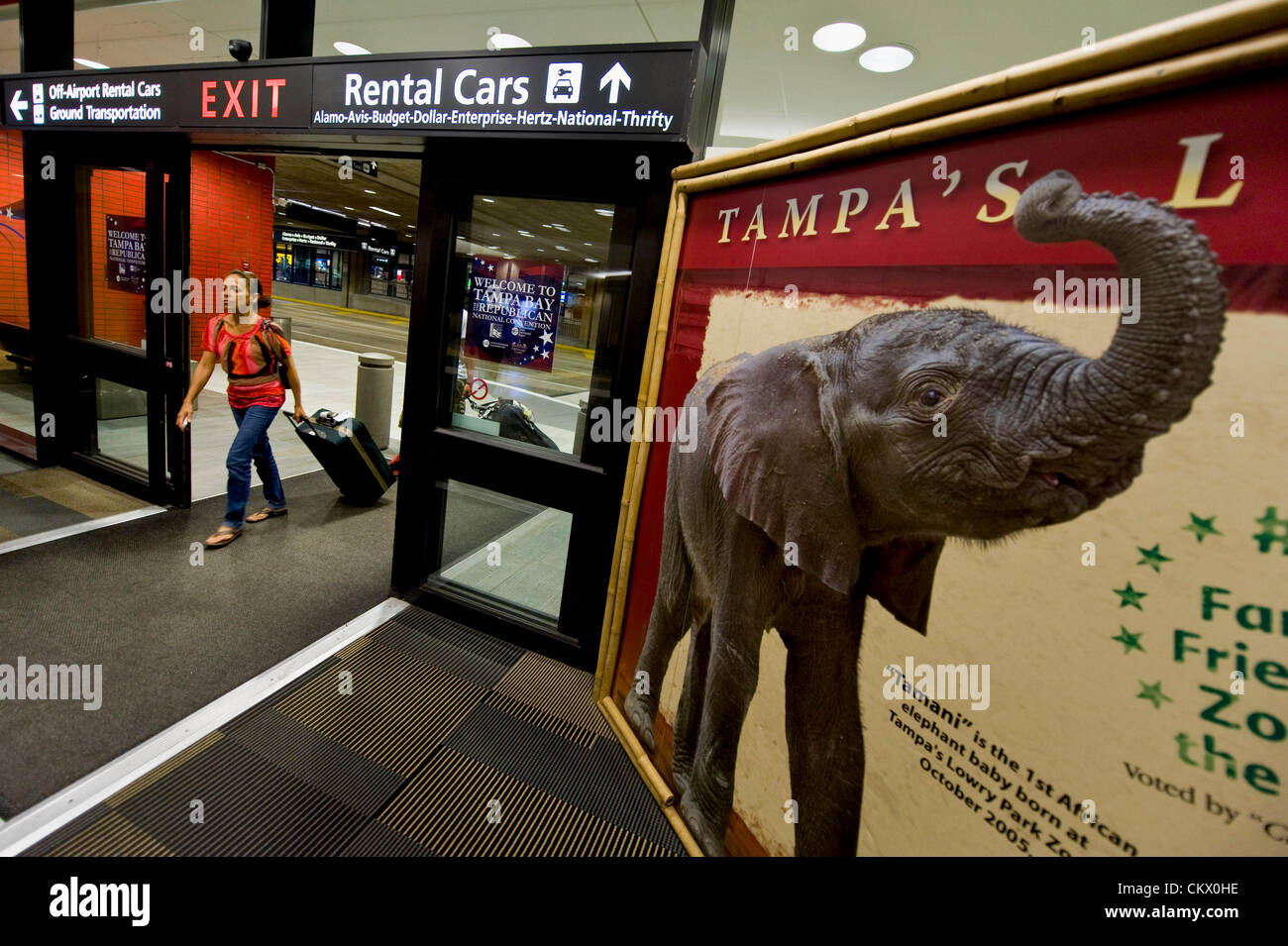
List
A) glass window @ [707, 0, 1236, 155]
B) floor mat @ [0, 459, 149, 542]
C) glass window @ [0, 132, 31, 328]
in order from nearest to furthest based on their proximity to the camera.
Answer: glass window @ [707, 0, 1236, 155]
floor mat @ [0, 459, 149, 542]
glass window @ [0, 132, 31, 328]

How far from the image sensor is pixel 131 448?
5.50 m

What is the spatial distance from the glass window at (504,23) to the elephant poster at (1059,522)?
290 centimetres

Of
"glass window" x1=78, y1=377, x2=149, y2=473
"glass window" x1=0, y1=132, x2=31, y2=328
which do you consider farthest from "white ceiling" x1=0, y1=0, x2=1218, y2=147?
"glass window" x1=78, y1=377, x2=149, y2=473

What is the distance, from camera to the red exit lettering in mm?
3299

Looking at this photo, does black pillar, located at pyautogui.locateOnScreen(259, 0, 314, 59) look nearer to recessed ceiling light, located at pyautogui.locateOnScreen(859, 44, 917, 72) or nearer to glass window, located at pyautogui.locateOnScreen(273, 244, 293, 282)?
recessed ceiling light, located at pyautogui.locateOnScreen(859, 44, 917, 72)

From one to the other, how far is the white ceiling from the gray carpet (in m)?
3.45

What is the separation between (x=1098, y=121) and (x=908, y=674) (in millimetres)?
1283

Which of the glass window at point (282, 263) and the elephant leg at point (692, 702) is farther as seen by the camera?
the glass window at point (282, 263)

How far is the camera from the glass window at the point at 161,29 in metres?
5.07

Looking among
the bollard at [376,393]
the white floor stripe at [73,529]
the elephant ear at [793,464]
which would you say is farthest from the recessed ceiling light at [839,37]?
the white floor stripe at [73,529]

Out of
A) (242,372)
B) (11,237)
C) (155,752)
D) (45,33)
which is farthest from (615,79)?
(11,237)

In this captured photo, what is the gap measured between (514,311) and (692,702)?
2.38m

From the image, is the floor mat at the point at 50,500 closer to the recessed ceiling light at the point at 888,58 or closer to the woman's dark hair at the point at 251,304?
the woman's dark hair at the point at 251,304

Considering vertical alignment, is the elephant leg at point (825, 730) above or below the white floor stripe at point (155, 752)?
above
